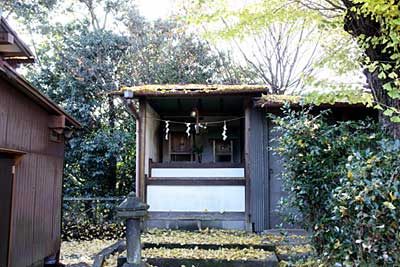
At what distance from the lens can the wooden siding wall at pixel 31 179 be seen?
16.5 feet

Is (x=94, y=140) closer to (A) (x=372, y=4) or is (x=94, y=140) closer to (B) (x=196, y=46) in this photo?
(B) (x=196, y=46)

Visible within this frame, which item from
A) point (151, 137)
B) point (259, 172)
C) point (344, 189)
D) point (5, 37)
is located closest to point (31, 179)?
point (5, 37)

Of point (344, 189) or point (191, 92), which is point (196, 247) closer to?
point (191, 92)

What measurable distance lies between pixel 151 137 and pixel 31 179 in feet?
13.8

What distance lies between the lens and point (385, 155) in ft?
9.91

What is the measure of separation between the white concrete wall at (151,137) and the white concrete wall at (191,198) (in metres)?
0.62

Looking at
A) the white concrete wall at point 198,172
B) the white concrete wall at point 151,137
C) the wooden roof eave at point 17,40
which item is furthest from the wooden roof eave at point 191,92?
the wooden roof eave at point 17,40

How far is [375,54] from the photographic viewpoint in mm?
4598

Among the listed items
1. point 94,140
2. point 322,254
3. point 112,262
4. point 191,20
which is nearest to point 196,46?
point 94,140

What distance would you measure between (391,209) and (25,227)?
506cm

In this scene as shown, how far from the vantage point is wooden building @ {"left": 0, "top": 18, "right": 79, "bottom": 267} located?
4.86 m

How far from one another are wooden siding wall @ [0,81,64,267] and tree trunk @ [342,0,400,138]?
4.64 meters

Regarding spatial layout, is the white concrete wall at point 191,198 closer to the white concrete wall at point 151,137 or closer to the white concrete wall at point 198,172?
the white concrete wall at point 198,172

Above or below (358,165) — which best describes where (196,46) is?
above
